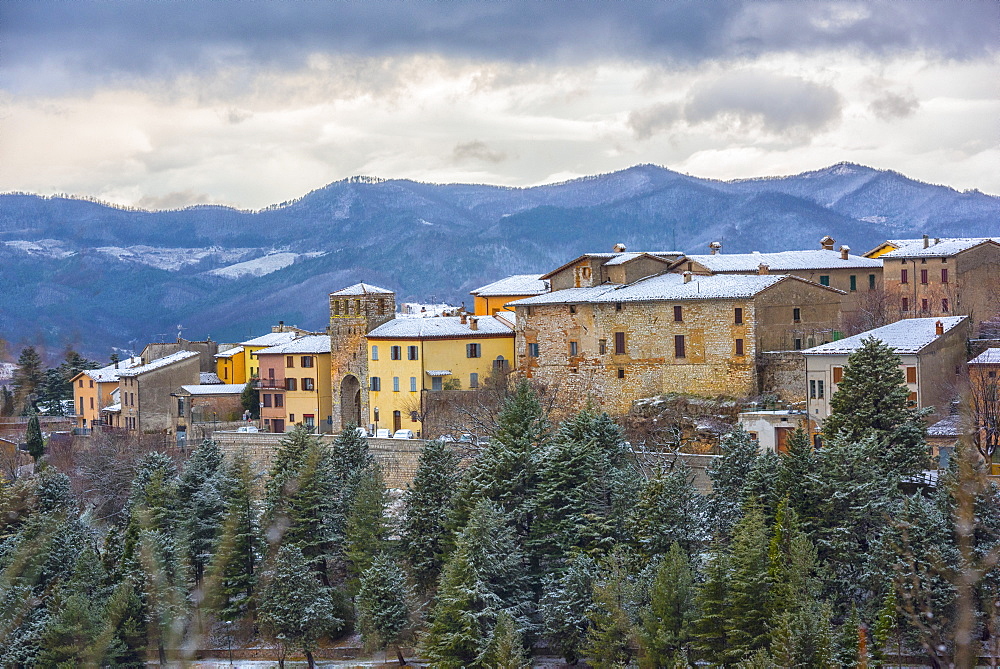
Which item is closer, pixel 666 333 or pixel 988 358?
pixel 988 358

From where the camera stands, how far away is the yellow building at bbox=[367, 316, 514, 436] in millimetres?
61959

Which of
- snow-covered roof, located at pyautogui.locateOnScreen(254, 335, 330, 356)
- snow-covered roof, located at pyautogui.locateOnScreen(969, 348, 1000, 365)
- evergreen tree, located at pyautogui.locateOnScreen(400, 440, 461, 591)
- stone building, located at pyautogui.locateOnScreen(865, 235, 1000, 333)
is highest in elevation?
stone building, located at pyautogui.locateOnScreen(865, 235, 1000, 333)

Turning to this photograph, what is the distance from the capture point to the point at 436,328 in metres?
63.6

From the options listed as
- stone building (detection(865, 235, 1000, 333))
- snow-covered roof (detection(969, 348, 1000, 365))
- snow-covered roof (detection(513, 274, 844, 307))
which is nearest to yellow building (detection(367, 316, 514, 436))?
snow-covered roof (detection(513, 274, 844, 307))

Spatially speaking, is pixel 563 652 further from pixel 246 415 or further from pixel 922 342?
pixel 246 415

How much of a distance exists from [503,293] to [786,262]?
17696 mm

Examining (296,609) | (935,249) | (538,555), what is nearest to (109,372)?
(296,609)

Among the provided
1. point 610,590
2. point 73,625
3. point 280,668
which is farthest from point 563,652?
point 73,625

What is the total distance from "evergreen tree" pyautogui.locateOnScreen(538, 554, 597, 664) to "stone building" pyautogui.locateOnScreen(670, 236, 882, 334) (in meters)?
25.0

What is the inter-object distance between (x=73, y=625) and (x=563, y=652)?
51.1 feet

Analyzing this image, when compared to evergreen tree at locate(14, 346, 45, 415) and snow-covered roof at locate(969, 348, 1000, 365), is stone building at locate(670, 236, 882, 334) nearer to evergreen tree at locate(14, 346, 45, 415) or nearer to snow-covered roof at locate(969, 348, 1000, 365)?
snow-covered roof at locate(969, 348, 1000, 365)

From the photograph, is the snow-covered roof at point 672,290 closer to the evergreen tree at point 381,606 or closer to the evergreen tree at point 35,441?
the evergreen tree at point 381,606

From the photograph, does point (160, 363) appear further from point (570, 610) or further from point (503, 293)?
point (570, 610)

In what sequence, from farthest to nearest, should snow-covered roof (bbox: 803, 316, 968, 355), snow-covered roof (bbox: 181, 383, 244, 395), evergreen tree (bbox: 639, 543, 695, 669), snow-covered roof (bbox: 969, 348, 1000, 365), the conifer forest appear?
1. snow-covered roof (bbox: 181, 383, 244, 395)
2. snow-covered roof (bbox: 969, 348, 1000, 365)
3. snow-covered roof (bbox: 803, 316, 968, 355)
4. evergreen tree (bbox: 639, 543, 695, 669)
5. the conifer forest
